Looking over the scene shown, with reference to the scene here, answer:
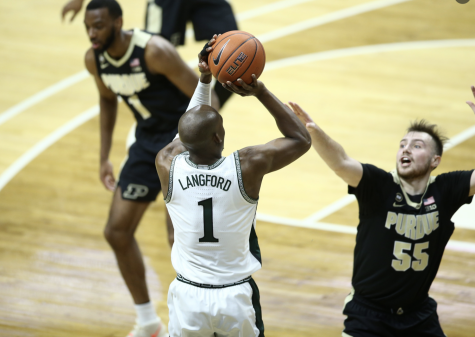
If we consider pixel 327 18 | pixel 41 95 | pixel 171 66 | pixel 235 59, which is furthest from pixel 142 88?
pixel 327 18

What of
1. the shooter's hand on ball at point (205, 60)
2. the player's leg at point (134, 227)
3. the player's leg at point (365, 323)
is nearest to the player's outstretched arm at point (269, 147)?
the shooter's hand on ball at point (205, 60)

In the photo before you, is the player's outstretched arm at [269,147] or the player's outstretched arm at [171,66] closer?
the player's outstretched arm at [269,147]

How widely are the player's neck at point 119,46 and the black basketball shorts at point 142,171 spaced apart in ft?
2.00

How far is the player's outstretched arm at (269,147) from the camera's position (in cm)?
298

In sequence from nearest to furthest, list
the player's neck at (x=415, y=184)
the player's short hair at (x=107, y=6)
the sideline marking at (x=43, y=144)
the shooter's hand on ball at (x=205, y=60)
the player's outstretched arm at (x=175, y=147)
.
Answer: the player's outstretched arm at (x=175, y=147) < the shooter's hand on ball at (x=205, y=60) < the player's neck at (x=415, y=184) < the player's short hair at (x=107, y=6) < the sideline marking at (x=43, y=144)

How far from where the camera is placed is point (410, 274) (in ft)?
11.5

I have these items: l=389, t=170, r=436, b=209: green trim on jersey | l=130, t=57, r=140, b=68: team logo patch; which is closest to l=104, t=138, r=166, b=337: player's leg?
l=130, t=57, r=140, b=68: team logo patch

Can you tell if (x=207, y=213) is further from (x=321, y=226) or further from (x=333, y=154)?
(x=321, y=226)

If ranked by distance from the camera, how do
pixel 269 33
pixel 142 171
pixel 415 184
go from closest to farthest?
pixel 415 184, pixel 142 171, pixel 269 33

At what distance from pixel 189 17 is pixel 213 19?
0.33m

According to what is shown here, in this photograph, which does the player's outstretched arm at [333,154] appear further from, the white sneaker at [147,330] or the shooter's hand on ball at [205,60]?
the white sneaker at [147,330]

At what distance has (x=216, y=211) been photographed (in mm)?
2982

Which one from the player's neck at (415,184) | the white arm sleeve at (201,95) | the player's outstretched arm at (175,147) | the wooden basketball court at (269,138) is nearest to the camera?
the player's outstretched arm at (175,147)

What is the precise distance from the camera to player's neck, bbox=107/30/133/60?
4223mm
